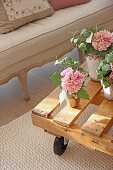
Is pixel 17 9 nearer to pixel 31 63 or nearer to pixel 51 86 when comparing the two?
pixel 31 63

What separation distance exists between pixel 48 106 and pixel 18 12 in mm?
974

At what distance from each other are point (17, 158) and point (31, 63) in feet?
2.34

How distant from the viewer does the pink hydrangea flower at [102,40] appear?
1376mm

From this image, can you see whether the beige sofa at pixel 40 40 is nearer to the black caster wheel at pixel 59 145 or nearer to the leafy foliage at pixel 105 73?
the black caster wheel at pixel 59 145

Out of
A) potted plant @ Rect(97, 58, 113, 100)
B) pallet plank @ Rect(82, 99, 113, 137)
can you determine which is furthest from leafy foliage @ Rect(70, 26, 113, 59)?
pallet plank @ Rect(82, 99, 113, 137)

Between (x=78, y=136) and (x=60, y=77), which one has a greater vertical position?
(x=60, y=77)

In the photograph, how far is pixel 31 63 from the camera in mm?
1964

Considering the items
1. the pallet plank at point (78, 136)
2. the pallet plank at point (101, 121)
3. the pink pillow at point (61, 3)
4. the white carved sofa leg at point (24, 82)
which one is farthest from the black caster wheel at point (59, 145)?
the pink pillow at point (61, 3)

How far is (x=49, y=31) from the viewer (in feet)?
6.59

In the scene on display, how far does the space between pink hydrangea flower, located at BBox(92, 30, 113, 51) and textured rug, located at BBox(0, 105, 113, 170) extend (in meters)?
0.55

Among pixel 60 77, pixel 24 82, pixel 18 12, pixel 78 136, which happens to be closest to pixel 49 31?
pixel 18 12

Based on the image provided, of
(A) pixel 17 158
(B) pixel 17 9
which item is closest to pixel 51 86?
(B) pixel 17 9

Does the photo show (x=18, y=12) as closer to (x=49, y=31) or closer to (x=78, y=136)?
(x=49, y=31)

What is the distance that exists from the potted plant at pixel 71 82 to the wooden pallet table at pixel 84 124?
6 centimetres
